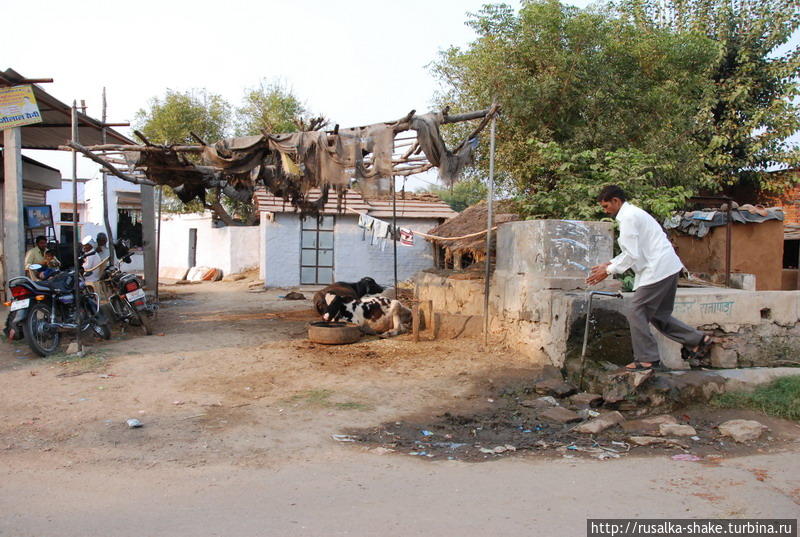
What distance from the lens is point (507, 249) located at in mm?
7883

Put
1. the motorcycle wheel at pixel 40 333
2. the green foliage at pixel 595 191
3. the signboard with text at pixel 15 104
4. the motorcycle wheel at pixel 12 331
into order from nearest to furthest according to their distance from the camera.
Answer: the motorcycle wheel at pixel 40 333 → the motorcycle wheel at pixel 12 331 → the green foliage at pixel 595 191 → the signboard with text at pixel 15 104

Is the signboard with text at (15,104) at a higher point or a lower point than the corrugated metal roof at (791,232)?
higher

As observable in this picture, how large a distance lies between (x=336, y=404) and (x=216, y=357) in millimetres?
2540

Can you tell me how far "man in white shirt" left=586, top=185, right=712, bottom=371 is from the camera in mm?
5312

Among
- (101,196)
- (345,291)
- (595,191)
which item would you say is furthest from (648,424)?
(101,196)

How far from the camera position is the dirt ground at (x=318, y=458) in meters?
3.27

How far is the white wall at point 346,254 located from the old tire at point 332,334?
970 cm

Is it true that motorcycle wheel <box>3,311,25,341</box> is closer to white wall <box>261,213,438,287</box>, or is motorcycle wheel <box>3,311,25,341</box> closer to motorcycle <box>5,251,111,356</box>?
motorcycle <box>5,251,111,356</box>

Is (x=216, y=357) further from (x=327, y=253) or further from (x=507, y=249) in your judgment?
(x=327, y=253)

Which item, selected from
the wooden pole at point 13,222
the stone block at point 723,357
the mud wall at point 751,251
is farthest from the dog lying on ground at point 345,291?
the mud wall at point 751,251

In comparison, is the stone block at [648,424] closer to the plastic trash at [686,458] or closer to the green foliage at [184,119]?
the plastic trash at [686,458]

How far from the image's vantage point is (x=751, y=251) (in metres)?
13.4

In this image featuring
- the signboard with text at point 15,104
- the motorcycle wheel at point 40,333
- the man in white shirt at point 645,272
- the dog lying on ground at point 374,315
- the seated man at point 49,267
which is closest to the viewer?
the man in white shirt at point 645,272

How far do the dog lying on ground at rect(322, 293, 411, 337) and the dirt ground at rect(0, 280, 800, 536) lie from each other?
2066 millimetres
